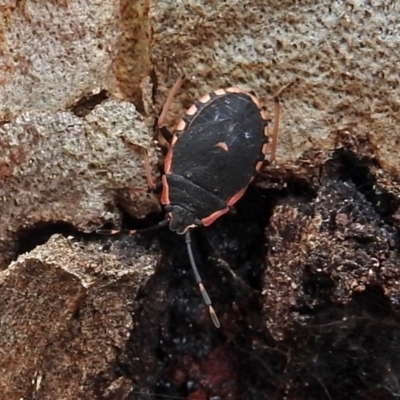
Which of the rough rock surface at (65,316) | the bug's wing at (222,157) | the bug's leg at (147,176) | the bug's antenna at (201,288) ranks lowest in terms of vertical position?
the rough rock surface at (65,316)

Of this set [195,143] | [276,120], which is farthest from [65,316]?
[276,120]

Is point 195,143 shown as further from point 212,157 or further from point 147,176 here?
point 147,176

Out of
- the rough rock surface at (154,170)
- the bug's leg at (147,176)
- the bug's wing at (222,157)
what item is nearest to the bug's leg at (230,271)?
the rough rock surface at (154,170)

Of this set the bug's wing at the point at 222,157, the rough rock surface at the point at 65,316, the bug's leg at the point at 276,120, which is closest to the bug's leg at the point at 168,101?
the bug's wing at the point at 222,157

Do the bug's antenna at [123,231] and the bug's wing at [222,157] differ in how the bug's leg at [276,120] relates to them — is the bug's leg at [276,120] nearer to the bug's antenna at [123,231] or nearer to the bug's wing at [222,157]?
the bug's wing at [222,157]

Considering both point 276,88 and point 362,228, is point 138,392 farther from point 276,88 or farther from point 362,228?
point 276,88

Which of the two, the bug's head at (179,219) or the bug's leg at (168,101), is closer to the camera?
the bug's leg at (168,101)

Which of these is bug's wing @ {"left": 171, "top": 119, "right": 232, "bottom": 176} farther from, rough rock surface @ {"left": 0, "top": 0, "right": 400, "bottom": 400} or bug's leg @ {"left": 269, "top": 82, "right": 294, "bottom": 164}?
bug's leg @ {"left": 269, "top": 82, "right": 294, "bottom": 164}

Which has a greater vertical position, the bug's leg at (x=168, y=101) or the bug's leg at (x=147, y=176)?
the bug's leg at (x=168, y=101)
